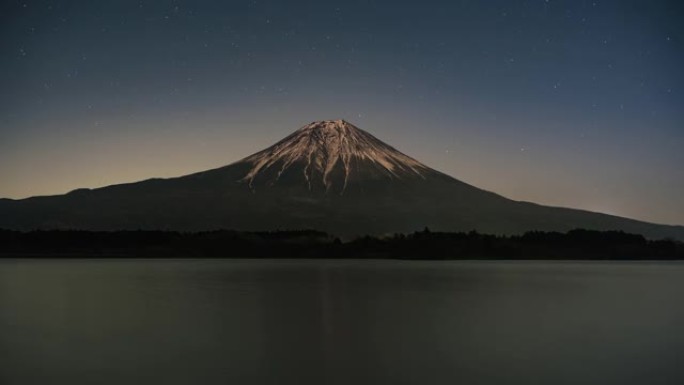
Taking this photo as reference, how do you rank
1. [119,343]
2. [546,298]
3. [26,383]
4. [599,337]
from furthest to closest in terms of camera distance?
[546,298]
[599,337]
[119,343]
[26,383]

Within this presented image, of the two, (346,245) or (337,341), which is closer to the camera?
(337,341)

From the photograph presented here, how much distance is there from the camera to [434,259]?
531ft

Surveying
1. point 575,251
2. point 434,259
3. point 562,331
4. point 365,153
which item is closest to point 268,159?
point 365,153

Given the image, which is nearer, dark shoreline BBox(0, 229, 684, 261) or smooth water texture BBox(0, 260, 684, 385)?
smooth water texture BBox(0, 260, 684, 385)

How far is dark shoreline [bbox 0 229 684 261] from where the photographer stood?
502 ft

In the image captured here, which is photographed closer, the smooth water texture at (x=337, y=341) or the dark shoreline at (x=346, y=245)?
the smooth water texture at (x=337, y=341)

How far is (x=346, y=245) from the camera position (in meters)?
173

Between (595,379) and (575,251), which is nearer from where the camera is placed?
(595,379)

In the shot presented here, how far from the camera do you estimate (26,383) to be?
13.4 m

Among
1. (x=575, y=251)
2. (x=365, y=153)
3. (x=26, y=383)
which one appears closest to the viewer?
(x=26, y=383)

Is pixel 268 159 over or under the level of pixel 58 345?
over

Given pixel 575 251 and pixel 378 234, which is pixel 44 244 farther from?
pixel 575 251

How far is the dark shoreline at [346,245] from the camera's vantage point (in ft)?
502

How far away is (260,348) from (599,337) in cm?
984
